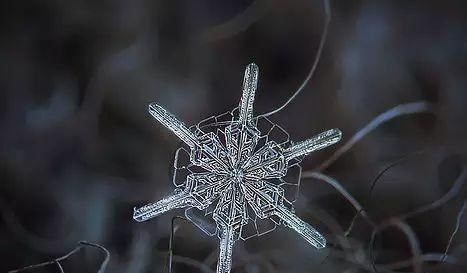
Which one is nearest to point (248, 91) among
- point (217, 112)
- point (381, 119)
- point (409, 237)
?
point (217, 112)

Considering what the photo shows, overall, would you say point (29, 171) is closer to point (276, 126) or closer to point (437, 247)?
point (276, 126)

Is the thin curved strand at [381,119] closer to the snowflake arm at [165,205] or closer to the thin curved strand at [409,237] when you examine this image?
the thin curved strand at [409,237]

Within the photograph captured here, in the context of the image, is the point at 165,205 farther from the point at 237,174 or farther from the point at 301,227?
the point at 301,227

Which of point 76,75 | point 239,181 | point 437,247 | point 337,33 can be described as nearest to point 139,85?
point 76,75

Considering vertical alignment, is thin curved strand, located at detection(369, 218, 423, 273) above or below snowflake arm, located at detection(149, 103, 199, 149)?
below

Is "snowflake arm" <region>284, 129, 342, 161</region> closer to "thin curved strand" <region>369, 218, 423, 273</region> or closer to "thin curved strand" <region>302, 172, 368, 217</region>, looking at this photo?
"thin curved strand" <region>302, 172, 368, 217</region>

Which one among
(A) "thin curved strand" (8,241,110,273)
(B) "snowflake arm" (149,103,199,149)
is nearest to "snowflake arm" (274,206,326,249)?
(B) "snowflake arm" (149,103,199,149)
